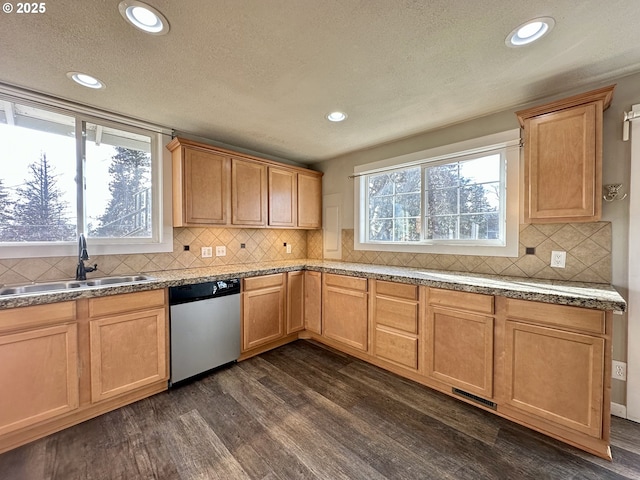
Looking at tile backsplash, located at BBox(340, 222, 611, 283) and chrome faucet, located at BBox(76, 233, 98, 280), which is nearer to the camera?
tile backsplash, located at BBox(340, 222, 611, 283)

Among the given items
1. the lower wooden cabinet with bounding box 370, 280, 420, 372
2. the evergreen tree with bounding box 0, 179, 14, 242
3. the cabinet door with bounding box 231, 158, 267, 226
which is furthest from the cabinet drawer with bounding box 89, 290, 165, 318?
the lower wooden cabinet with bounding box 370, 280, 420, 372

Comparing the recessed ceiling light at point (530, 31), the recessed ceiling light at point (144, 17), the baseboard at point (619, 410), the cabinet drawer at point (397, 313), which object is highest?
the recessed ceiling light at point (530, 31)

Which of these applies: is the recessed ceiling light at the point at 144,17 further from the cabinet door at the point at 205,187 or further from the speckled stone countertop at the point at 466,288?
the speckled stone countertop at the point at 466,288

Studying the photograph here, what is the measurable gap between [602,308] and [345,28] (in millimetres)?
2080

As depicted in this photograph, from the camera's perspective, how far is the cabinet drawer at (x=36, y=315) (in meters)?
1.58

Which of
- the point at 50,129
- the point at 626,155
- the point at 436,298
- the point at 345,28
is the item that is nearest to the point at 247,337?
the point at 436,298

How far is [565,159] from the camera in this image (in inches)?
72.3

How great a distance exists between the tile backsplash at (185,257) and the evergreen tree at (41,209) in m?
0.21

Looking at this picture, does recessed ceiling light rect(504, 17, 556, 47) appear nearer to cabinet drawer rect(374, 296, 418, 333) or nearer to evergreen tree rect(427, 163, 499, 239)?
evergreen tree rect(427, 163, 499, 239)

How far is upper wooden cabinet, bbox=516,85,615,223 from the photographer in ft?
5.71

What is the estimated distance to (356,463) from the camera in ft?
5.00

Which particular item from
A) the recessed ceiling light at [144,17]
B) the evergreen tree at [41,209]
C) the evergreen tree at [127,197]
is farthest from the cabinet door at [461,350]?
the evergreen tree at [41,209]

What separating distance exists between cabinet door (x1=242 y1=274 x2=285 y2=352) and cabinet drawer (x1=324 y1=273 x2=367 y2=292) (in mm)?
534

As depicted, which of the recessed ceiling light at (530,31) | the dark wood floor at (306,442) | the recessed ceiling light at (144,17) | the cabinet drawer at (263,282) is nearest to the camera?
the recessed ceiling light at (144,17)
